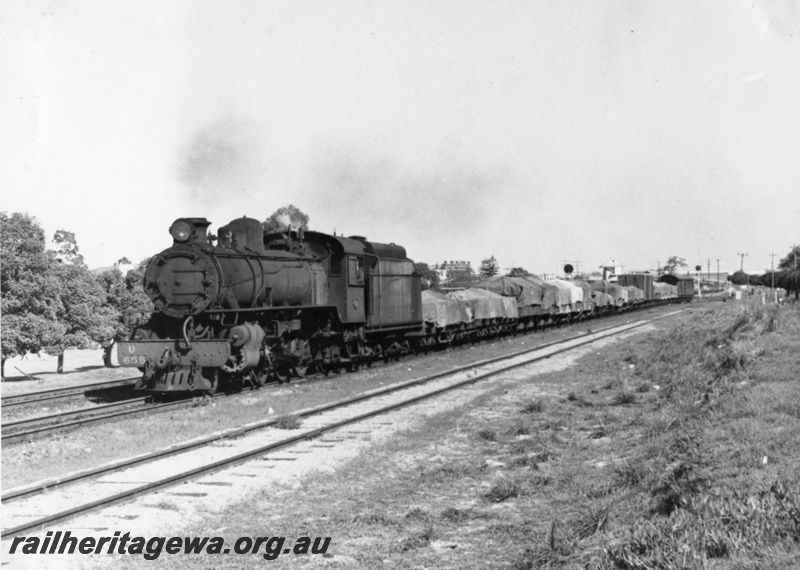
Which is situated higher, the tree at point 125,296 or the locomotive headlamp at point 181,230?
the locomotive headlamp at point 181,230

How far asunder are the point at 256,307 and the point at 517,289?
1979 cm

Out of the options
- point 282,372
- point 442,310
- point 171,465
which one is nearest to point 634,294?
point 442,310

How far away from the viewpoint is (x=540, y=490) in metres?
7.86

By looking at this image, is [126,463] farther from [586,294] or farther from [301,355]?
[586,294]

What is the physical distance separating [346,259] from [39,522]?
12793 millimetres

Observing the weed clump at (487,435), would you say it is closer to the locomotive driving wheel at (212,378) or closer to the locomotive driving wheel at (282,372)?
the locomotive driving wheel at (212,378)

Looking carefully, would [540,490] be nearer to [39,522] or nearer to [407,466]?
[407,466]

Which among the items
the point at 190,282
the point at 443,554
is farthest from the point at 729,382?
the point at 190,282

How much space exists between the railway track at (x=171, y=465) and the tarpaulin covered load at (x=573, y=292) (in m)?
26.2

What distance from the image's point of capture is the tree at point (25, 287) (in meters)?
18.6

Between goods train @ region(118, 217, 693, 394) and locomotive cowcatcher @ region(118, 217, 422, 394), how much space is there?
0.02 metres

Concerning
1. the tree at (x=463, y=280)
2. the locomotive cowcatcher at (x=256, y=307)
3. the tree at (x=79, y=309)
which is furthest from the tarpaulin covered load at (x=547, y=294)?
the tree at (x=79, y=309)

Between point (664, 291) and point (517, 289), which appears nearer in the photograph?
point (517, 289)

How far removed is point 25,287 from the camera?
1872cm
